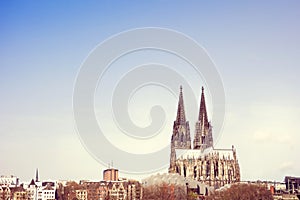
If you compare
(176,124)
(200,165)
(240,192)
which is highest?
(176,124)

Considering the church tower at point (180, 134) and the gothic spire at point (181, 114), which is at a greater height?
the gothic spire at point (181, 114)

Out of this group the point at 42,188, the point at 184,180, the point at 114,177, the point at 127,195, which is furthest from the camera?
the point at 114,177

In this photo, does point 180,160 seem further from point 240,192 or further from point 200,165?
point 240,192

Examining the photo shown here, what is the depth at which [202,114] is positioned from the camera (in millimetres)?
62875

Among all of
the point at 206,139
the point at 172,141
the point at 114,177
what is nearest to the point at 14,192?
the point at 172,141

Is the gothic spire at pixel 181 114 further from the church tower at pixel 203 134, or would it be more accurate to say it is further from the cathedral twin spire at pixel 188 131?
the church tower at pixel 203 134

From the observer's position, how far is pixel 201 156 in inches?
2381

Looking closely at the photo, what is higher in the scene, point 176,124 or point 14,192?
point 176,124

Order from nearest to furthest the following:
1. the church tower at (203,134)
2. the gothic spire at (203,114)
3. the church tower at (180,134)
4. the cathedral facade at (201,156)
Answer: the cathedral facade at (201,156), the church tower at (203,134), the gothic spire at (203,114), the church tower at (180,134)

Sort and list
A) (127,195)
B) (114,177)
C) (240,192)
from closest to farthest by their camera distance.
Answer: (240,192) → (127,195) → (114,177)

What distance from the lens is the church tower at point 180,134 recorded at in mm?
62500

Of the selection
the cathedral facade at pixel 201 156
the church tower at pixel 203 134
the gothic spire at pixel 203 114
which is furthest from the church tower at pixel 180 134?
the gothic spire at pixel 203 114

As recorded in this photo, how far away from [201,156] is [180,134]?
4325 millimetres

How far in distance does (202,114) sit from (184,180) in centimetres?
1066
